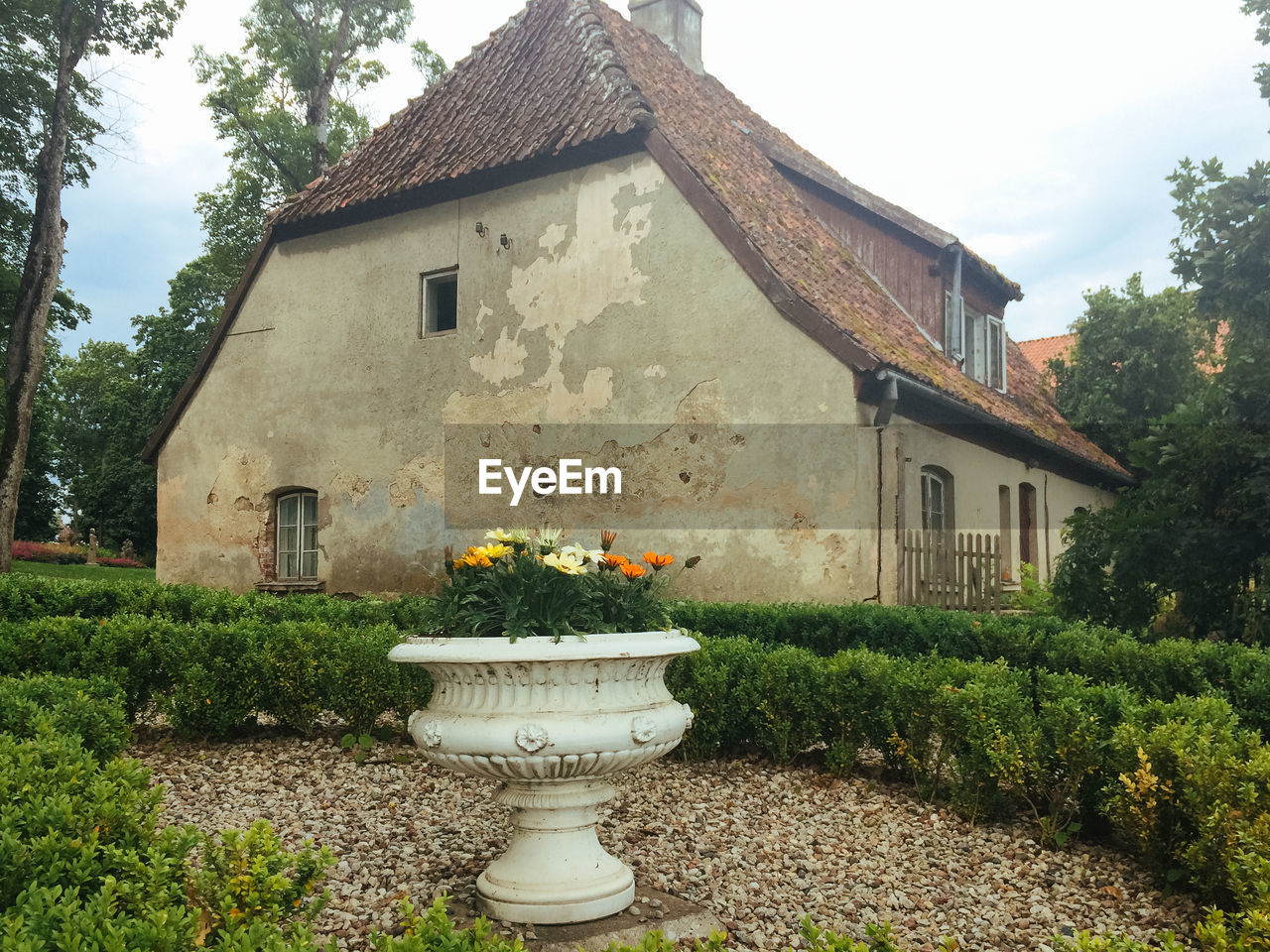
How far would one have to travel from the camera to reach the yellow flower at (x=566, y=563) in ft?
12.7

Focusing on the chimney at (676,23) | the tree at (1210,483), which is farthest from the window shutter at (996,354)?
the chimney at (676,23)

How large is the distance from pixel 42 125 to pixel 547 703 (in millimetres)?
Result: 20058

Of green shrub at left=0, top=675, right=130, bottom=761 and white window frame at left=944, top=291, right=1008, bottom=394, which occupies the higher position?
white window frame at left=944, top=291, right=1008, bottom=394

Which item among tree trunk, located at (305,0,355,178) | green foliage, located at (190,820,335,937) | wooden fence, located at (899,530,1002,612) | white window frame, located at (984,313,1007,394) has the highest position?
tree trunk, located at (305,0,355,178)

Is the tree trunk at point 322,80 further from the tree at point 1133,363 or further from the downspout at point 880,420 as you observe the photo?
the tree at point 1133,363

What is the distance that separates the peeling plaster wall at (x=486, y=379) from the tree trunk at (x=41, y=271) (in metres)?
3.40

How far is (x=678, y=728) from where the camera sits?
3.96m

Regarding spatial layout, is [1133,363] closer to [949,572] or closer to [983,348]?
[983,348]

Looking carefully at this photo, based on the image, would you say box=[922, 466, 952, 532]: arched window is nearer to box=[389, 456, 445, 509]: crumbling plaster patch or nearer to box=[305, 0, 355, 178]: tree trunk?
box=[389, 456, 445, 509]: crumbling plaster patch

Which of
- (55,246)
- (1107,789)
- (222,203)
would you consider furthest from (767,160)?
(222,203)

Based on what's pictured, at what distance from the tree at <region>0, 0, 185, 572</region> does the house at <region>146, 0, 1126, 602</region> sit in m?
3.19

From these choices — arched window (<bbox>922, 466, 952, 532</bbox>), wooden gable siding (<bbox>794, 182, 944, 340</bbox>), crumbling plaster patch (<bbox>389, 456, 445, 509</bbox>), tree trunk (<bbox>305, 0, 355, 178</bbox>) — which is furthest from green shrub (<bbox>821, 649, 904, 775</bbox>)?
tree trunk (<bbox>305, 0, 355, 178</bbox>)

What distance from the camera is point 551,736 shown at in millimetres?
3592

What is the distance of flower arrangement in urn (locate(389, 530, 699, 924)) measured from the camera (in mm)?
3633
